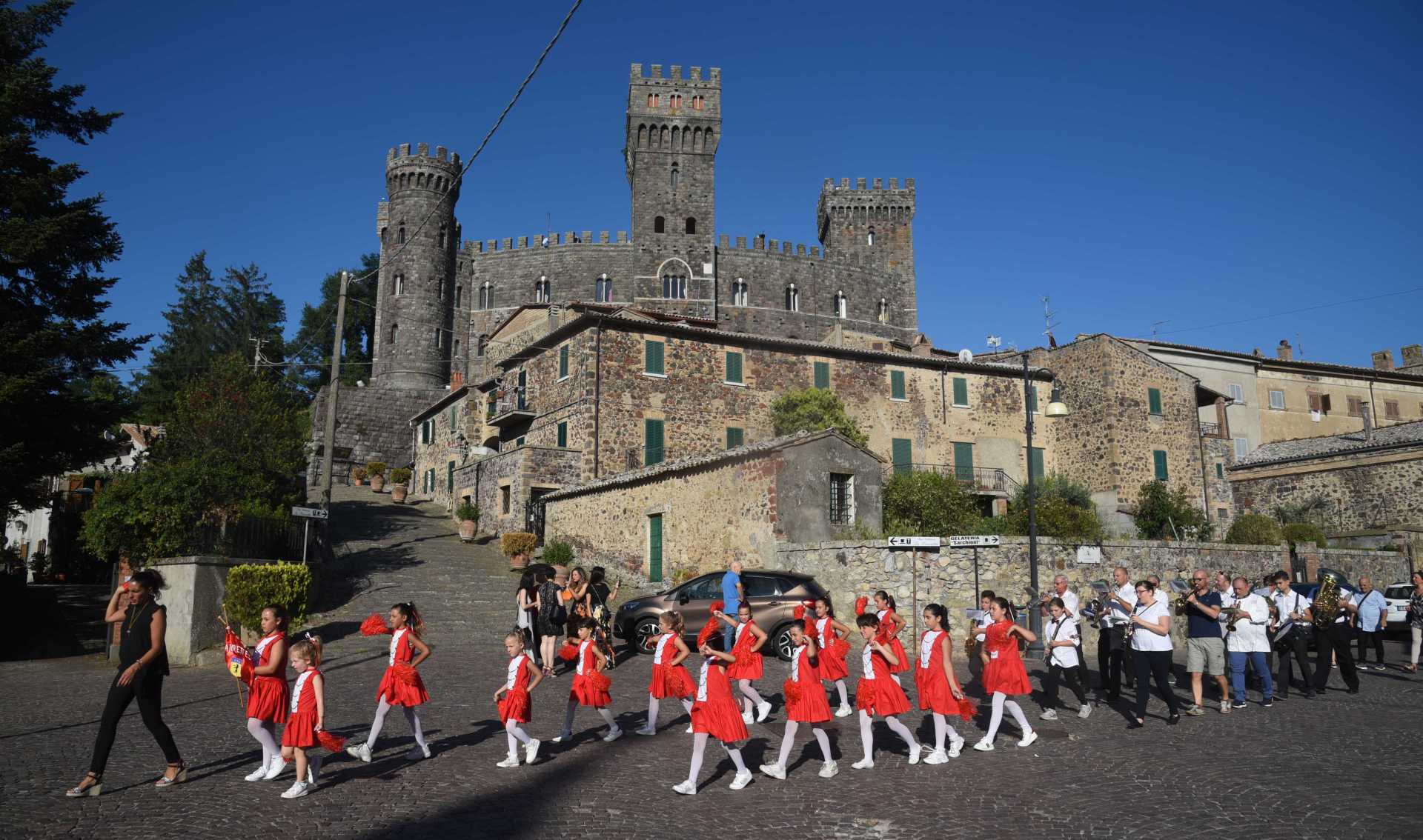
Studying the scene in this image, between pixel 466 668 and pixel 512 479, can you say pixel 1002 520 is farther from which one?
pixel 466 668

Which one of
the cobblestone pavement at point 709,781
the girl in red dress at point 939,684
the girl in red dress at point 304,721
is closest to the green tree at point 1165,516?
the cobblestone pavement at point 709,781

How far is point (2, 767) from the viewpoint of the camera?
24.1 ft

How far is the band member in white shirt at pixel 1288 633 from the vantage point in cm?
1200

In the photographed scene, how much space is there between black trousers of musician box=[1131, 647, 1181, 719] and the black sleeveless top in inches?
366

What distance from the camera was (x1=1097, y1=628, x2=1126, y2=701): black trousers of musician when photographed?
11.1m

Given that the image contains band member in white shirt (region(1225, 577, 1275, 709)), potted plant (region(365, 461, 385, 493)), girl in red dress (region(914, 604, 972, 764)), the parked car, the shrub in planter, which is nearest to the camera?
girl in red dress (region(914, 604, 972, 764))

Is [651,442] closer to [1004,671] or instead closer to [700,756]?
[1004,671]

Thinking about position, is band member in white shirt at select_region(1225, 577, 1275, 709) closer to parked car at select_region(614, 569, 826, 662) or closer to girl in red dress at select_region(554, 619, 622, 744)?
parked car at select_region(614, 569, 826, 662)

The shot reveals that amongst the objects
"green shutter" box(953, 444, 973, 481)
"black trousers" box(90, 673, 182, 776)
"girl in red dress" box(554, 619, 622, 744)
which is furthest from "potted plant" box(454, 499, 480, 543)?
"black trousers" box(90, 673, 182, 776)

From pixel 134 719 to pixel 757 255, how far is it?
5607 centimetres

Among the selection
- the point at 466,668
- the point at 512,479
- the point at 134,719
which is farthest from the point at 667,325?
the point at 134,719

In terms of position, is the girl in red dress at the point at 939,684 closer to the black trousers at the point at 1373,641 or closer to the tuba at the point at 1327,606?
the tuba at the point at 1327,606

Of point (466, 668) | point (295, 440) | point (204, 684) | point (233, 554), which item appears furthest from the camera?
point (295, 440)

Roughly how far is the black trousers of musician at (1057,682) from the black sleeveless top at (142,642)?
8.89 m
